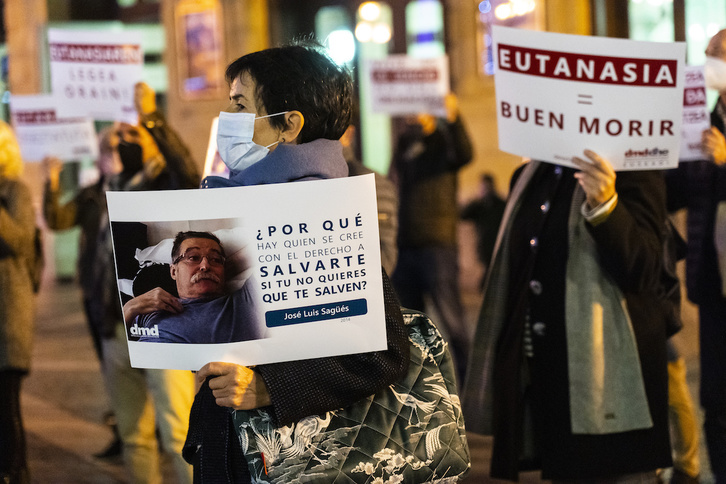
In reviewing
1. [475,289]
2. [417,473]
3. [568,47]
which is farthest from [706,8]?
[417,473]

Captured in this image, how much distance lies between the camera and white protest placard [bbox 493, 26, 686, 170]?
3.06 metres

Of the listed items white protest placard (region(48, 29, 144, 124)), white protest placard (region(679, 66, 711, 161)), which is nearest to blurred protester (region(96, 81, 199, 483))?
white protest placard (region(48, 29, 144, 124))

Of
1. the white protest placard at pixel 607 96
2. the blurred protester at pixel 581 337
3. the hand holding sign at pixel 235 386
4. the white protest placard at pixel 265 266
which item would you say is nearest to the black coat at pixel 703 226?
the blurred protester at pixel 581 337

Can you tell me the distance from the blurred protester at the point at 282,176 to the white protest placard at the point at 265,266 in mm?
52

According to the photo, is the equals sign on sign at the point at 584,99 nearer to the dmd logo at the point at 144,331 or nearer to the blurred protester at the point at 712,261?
the blurred protester at the point at 712,261

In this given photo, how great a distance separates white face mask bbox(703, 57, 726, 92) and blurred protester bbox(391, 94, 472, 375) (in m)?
2.84

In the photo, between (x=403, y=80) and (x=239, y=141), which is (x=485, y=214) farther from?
(x=239, y=141)

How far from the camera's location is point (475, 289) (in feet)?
38.2

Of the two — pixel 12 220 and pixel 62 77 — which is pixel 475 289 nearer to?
pixel 62 77

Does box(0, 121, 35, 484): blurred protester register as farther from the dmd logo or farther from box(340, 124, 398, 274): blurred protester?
the dmd logo

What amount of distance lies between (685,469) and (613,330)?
176 centimetres

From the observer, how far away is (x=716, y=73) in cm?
374

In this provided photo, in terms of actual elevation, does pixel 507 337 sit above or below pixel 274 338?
below

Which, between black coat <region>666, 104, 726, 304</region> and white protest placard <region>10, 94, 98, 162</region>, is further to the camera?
white protest placard <region>10, 94, 98, 162</region>
